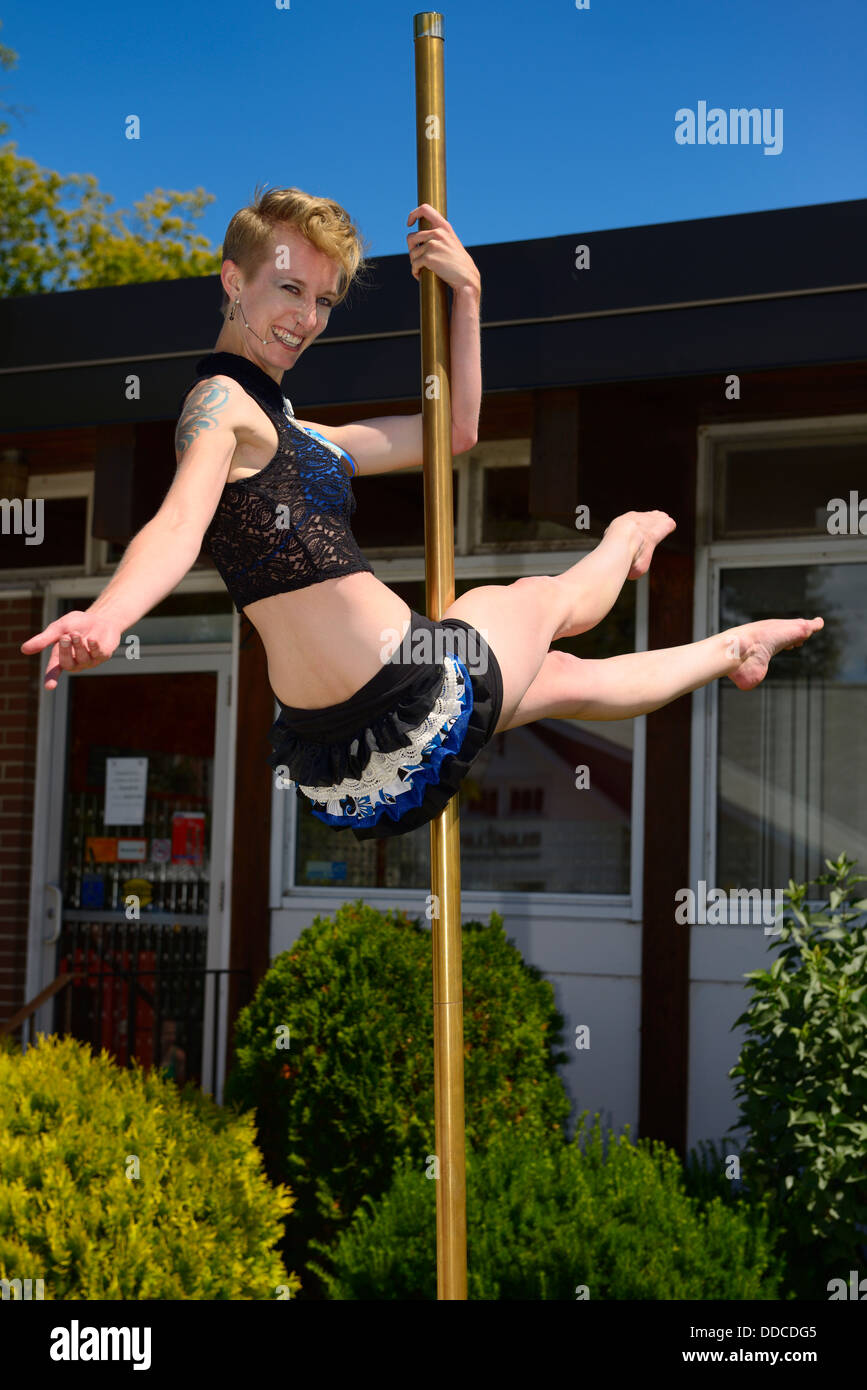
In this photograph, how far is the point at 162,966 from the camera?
25.0 feet

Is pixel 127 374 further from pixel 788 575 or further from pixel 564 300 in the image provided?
pixel 788 575

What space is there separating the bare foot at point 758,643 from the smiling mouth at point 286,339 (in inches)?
46.8

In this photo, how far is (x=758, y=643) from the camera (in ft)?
10.2

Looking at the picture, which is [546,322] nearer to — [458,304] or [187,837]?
[458,304]

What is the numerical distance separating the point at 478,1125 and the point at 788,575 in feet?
9.16

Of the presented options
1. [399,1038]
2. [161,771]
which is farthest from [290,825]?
[399,1038]

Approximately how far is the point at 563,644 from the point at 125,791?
9.08ft

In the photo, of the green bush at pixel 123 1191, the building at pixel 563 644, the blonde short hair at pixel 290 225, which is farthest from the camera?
the building at pixel 563 644

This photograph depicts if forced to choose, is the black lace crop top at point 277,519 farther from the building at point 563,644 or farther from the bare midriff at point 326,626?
the building at point 563,644

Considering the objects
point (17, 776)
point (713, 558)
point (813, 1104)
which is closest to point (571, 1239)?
point (813, 1104)

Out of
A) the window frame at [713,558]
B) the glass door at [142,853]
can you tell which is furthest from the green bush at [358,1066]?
the glass door at [142,853]

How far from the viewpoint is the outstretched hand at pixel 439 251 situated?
2529 millimetres

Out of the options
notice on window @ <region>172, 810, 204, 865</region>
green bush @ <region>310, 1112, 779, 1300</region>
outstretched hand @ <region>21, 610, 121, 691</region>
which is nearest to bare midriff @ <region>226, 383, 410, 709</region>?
outstretched hand @ <region>21, 610, 121, 691</region>

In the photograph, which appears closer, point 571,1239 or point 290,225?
point 290,225
